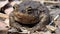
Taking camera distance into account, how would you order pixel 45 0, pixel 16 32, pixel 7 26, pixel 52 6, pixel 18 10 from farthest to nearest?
pixel 45 0, pixel 52 6, pixel 7 26, pixel 18 10, pixel 16 32

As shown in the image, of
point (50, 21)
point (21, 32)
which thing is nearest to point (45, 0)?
point (50, 21)

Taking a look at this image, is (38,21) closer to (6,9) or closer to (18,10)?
(18,10)

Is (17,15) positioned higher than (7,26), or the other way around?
(17,15)

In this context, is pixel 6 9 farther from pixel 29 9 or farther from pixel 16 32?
pixel 16 32

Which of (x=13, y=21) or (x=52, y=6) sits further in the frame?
(x=52, y=6)

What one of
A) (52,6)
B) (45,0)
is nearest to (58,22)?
(52,6)

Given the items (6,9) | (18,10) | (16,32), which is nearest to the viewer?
(16,32)
